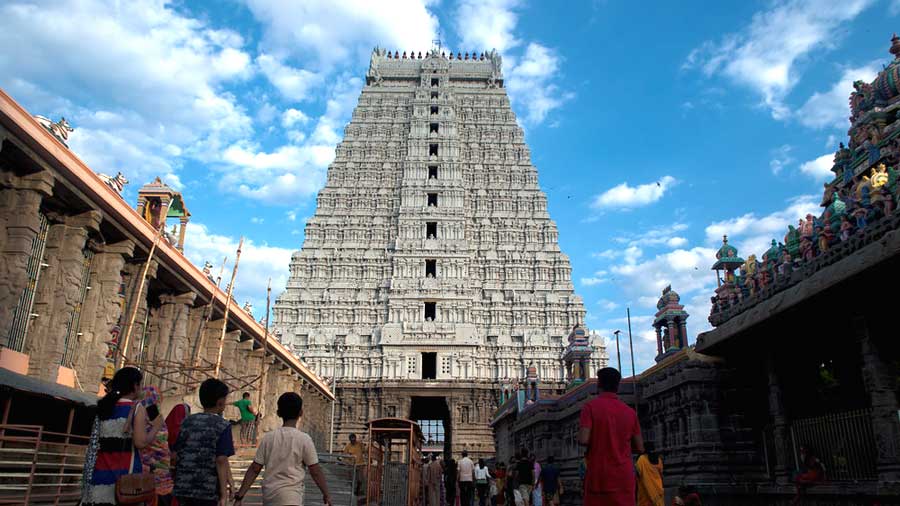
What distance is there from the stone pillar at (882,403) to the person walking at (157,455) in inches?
346

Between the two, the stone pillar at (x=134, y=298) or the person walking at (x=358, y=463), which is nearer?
the person walking at (x=358, y=463)

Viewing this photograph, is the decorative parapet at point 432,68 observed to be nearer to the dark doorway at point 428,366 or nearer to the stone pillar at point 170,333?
the dark doorway at point 428,366

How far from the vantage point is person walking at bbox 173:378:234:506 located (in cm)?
591

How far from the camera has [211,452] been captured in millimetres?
5996

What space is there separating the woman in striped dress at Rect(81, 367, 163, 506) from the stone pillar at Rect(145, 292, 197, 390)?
629 inches

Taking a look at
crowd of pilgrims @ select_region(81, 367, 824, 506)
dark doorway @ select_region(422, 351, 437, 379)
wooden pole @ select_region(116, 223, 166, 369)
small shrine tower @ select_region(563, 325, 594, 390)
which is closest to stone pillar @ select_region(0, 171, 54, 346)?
wooden pole @ select_region(116, 223, 166, 369)

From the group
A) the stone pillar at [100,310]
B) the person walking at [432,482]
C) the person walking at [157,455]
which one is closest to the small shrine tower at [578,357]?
the person walking at [432,482]

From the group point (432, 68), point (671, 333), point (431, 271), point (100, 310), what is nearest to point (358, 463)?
point (100, 310)

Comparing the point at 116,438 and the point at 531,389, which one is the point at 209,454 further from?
the point at 531,389

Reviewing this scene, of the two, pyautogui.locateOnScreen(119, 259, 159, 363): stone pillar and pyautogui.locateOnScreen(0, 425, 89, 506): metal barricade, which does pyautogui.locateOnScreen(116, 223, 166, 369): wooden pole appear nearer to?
pyautogui.locateOnScreen(119, 259, 159, 363): stone pillar

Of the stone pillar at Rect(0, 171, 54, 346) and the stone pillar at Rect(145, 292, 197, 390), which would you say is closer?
the stone pillar at Rect(0, 171, 54, 346)

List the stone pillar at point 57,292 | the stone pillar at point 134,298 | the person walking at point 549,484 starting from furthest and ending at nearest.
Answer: the stone pillar at point 134,298
the stone pillar at point 57,292
the person walking at point 549,484

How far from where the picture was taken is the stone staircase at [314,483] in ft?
48.2

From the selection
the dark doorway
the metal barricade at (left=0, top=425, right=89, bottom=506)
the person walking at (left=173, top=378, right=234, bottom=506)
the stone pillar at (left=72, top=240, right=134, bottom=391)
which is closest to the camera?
the person walking at (left=173, top=378, right=234, bottom=506)
